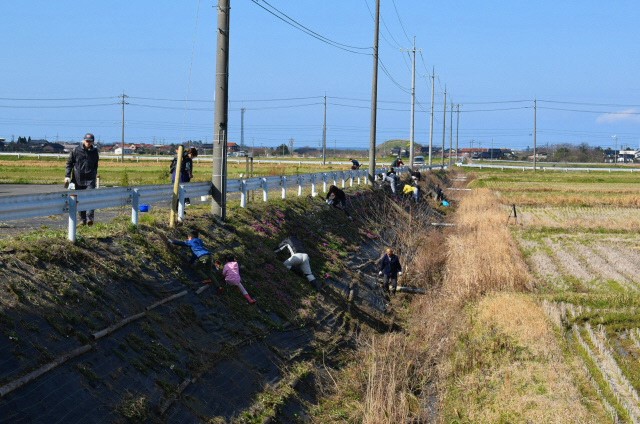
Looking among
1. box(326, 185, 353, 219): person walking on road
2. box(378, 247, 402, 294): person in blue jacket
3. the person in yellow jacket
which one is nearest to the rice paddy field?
box(378, 247, 402, 294): person in blue jacket

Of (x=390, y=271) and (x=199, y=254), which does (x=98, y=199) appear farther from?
(x=390, y=271)

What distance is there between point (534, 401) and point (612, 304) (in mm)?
8058

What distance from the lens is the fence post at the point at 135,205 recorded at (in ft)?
46.0

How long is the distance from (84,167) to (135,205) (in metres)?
1.12

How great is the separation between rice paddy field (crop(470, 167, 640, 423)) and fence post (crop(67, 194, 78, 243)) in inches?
290

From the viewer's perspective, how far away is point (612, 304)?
19266 mm

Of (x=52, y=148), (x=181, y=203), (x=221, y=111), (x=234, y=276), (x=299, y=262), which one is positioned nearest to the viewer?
(x=234, y=276)

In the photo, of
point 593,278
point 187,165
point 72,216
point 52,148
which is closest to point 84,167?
point 72,216

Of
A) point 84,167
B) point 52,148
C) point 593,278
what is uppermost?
point 52,148

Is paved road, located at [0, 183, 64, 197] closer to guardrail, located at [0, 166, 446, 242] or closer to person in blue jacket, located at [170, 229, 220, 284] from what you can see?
guardrail, located at [0, 166, 446, 242]

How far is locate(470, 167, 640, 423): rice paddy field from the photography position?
13711 mm

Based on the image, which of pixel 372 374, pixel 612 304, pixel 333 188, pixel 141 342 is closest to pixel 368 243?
pixel 333 188

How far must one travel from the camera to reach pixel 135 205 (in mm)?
14203

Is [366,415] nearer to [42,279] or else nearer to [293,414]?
[293,414]
